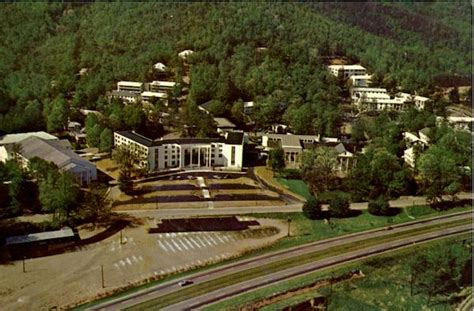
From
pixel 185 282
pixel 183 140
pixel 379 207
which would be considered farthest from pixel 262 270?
pixel 183 140

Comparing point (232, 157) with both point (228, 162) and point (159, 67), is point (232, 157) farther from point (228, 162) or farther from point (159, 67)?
point (159, 67)

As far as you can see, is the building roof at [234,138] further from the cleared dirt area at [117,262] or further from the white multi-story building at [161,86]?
the white multi-story building at [161,86]

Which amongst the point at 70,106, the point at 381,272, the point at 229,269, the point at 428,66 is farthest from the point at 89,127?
the point at 428,66

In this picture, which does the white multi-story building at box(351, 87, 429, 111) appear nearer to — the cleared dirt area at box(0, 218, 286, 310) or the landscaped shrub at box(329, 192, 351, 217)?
the landscaped shrub at box(329, 192, 351, 217)

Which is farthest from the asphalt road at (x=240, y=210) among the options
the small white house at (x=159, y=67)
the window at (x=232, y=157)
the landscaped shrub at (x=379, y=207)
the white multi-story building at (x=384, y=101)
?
the small white house at (x=159, y=67)

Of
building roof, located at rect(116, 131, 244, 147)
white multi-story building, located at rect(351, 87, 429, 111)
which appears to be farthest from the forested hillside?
building roof, located at rect(116, 131, 244, 147)

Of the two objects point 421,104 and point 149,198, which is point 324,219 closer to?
point 149,198
